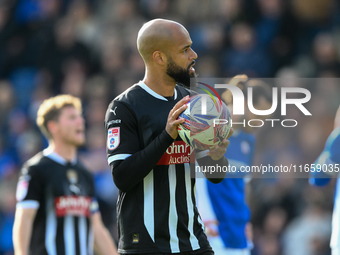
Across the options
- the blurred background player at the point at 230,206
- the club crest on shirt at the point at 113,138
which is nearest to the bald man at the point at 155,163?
the club crest on shirt at the point at 113,138

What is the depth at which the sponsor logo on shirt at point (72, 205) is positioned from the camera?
6.18 meters

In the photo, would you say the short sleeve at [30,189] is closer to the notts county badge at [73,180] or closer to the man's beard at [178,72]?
the notts county badge at [73,180]

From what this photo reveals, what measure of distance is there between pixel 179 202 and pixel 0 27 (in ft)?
29.9

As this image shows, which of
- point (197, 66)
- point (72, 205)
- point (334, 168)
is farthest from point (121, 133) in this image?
point (197, 66)

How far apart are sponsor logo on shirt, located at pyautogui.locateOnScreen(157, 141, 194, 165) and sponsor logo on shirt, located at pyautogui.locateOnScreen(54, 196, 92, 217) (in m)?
2.50

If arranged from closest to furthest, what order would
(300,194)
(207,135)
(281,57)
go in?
(207,135)
(300,194)
(281,57)

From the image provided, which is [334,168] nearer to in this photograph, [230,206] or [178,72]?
[230,206]

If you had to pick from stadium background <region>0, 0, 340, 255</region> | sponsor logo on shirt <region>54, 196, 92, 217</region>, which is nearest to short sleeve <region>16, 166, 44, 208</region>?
sponsor logo on shirt <region>54, 196, 92, 217</region>

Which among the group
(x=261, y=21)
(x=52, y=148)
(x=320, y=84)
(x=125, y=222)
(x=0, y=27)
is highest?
(x=0, y=27)

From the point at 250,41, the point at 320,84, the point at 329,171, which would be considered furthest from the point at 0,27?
the point at 329,171

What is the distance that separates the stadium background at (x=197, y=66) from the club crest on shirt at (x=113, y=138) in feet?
15.2

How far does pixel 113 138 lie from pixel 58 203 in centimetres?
247

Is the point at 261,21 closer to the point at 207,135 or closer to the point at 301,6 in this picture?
the point at 301,6

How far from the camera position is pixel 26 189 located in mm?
6055
